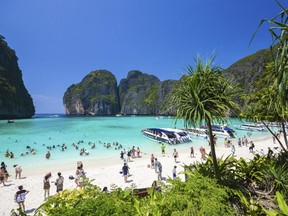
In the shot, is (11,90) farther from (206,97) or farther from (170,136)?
(206,97)

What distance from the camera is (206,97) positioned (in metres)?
5.32

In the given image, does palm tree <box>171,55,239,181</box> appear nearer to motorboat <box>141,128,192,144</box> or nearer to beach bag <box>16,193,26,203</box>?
beach bag <box>16,193,26,203</box>

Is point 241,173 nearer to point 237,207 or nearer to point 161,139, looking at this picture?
point 237,207

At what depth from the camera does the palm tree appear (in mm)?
5152

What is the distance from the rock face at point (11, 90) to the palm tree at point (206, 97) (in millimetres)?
124879

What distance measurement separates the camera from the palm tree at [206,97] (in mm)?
5152

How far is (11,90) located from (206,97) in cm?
13355

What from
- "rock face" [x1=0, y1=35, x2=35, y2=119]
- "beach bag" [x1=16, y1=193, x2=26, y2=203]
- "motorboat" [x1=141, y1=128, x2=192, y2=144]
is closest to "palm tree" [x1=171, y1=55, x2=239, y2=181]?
"beach bag" [x1=16, y1=193, x2=26, y2=203]

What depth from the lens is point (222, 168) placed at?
19.7 feet

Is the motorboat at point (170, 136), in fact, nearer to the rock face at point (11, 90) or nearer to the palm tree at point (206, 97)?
the palm tree at point (206, 97)

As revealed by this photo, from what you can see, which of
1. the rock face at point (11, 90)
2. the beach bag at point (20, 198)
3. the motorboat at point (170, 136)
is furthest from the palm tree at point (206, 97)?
the rock face at point (11, 90)

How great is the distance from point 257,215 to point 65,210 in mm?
4337

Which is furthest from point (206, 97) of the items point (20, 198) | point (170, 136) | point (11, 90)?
point (11, 90)

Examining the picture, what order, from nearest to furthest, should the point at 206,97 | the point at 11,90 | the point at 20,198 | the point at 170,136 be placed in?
1. the point at 206,97
2. the point at 20,198
3. the point at 170,136
4. the point at 11,90
